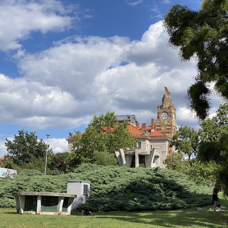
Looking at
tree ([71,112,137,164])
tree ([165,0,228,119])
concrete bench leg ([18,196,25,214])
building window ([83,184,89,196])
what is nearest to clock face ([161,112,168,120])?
tree ([71,112,137,164])

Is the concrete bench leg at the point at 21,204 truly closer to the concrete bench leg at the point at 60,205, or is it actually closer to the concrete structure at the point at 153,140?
the concrete bench leg at the point at 60,205

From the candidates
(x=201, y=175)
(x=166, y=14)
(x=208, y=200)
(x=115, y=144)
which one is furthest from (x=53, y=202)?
(x=115, y=144)

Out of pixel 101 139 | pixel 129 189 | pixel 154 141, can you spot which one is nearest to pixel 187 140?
pixel 101 139

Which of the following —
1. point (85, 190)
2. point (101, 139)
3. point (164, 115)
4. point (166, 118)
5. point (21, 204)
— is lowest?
point (21, 204)

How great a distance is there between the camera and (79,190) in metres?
19.6

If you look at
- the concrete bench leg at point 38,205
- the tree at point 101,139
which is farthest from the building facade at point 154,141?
the concrete bench leg at point 38,205

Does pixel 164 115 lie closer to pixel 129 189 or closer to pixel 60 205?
pixel 129 189

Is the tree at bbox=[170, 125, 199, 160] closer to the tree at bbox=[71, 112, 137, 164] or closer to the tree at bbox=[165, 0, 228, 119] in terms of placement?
the tree at bbox=[71, 112, 137, 164]

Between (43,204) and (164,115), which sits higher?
(164,115)

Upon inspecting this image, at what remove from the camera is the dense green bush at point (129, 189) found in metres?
18.5

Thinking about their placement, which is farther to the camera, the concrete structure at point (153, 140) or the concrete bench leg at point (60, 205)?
the concrete structure at point (153, 140)

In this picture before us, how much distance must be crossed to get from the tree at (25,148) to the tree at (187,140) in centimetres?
2791

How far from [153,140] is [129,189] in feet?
237

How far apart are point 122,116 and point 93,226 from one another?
116 metres
